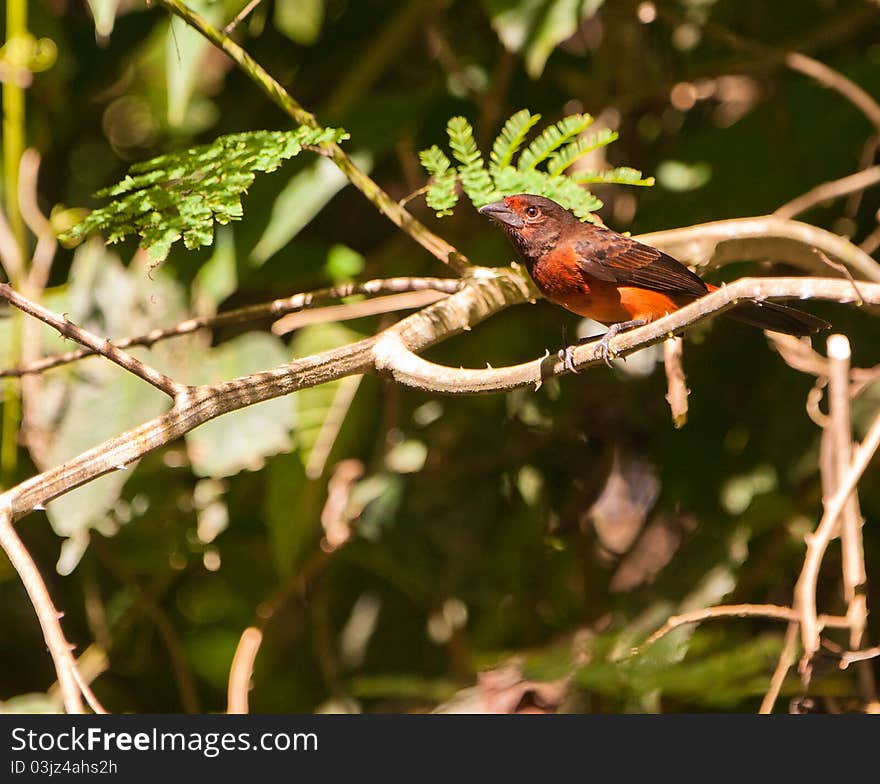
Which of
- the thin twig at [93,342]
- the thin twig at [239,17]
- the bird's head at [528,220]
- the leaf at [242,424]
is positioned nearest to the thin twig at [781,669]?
the bird's head at [528,220]

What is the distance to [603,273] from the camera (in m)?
2.41

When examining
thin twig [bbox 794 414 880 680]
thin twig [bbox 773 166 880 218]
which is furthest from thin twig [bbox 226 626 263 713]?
thin twig [bbox 773 166 880 218]

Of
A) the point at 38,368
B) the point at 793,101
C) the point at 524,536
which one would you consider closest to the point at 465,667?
the point at 524,536

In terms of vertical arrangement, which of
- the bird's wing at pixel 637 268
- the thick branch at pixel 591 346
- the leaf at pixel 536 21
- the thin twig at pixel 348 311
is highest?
the leaf at pixel 536 21

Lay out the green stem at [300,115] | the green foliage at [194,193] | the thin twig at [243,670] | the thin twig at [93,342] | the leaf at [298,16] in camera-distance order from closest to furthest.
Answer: the thin twig at [93,342] < the green foliage at [194,193] < the green stem at [300,115] < the thin twig at [243,670] < the leaf at [298,16]

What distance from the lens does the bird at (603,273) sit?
92.2 inches

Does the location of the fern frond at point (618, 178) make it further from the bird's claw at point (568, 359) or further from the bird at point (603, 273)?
the bird's claw at point (568, 359)

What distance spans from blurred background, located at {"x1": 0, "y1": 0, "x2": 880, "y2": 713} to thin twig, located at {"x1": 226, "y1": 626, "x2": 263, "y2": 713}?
2.9 inches

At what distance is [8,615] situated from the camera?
376 centimetres

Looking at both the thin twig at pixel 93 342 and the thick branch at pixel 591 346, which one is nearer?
the thick branch at pixel 591 346

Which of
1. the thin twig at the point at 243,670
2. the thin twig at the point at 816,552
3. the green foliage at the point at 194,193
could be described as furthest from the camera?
the thin twig at the point at 243,670

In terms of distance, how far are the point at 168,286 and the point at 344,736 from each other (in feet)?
3.99

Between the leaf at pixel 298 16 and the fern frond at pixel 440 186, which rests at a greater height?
the leaf at pixel 298 16

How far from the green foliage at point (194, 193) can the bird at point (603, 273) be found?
0.53 meters
